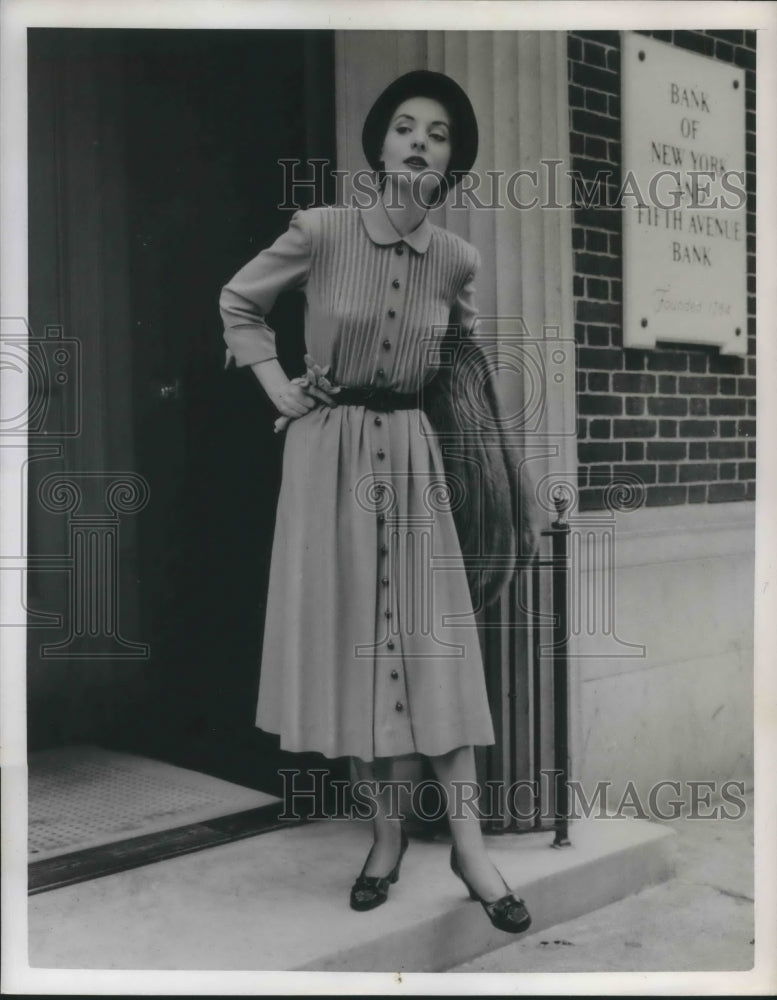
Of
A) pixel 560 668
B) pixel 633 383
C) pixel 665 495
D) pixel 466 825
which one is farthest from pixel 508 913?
pixel 633 383

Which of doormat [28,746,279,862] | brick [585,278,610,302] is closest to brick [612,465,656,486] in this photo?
brick [585,278,610,302]

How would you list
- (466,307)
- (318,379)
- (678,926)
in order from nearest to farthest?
1. (318,379)
2. (466,307)
3. (678,926)

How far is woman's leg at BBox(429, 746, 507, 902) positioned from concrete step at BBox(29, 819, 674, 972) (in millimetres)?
91

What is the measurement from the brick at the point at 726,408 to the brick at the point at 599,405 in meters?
0.38

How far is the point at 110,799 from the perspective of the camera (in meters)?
3.89

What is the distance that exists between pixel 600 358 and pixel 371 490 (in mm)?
1051

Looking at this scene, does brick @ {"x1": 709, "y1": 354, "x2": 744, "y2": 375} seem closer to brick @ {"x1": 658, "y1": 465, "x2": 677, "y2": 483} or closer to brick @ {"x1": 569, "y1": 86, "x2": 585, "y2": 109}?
brick @ {"x1": 658, "y1": 465, "x2": 677, "y2": 483}

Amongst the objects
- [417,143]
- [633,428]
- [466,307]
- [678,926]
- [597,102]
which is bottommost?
[678,926]

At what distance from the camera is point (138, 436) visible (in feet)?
12.7

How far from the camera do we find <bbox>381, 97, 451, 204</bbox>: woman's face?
3246mm

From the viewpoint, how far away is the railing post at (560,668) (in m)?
3.67

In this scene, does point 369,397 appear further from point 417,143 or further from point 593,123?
point 593,123

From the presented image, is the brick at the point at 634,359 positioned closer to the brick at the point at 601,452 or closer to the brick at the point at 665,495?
the brick at the point at 601,452

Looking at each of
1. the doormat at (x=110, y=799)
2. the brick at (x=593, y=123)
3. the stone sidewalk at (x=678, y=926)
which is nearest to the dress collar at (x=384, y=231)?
the brick at (x=593, y=123)
